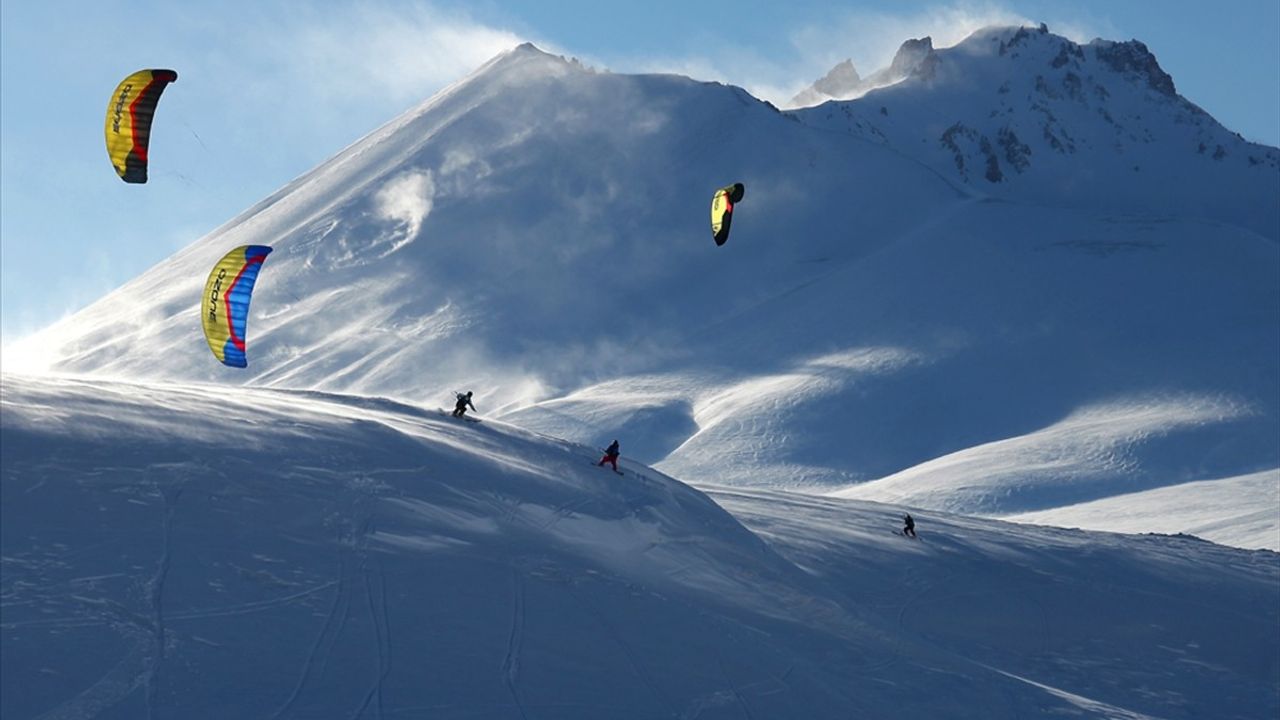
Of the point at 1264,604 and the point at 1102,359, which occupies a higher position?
the point at 1102,359

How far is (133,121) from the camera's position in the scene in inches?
924

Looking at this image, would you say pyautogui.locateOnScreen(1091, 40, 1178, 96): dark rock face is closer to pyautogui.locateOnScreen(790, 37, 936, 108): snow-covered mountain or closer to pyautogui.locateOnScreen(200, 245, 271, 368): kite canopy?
pyautogui.locateOnScreen(790, 37, 936, 108): snow-covered mountain

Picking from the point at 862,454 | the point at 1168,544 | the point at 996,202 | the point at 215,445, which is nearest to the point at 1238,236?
the point at 996,202

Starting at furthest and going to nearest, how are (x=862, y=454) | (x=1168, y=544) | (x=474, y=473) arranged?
(x=862, y=454), (x=1168, y=544), (x=474, y=473)

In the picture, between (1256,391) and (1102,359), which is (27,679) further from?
(1102,359)

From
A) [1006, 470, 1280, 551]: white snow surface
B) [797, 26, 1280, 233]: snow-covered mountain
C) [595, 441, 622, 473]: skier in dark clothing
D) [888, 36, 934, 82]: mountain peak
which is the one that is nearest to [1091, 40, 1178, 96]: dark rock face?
[797, 26, 1280, 233]: snow-covered mountain

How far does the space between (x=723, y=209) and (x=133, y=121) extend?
34.6 feet

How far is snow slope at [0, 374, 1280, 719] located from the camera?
696 inches

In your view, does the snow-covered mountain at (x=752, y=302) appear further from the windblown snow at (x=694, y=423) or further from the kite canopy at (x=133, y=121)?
the kite canopy at (x=133, y=121)

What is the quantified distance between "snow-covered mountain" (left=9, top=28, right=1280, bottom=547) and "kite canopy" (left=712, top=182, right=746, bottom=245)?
2229 cm

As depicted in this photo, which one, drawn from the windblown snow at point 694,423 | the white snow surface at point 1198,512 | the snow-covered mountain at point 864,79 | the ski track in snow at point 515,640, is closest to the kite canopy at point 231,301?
the windblown snow at point 694,423

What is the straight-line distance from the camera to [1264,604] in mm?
30016

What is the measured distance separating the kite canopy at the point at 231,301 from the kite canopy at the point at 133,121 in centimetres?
181

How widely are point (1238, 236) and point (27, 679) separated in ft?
269
